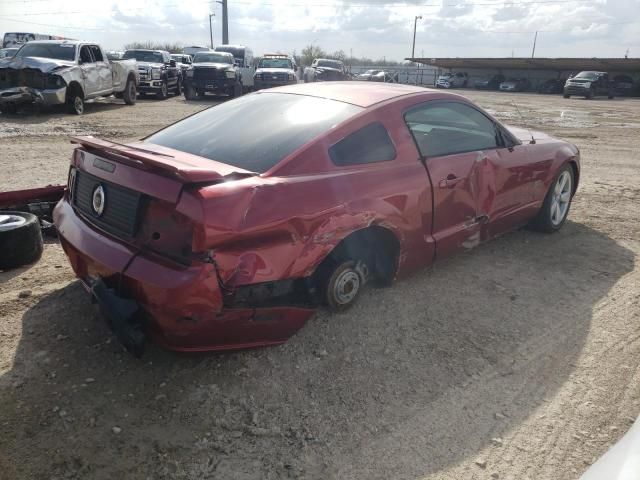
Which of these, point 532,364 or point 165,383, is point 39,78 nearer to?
point 165,383

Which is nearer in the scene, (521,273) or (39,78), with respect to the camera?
(521,273)

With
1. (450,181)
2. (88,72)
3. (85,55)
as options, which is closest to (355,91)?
(450,181)

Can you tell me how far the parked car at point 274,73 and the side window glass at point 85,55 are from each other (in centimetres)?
803

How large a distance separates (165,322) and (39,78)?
12.3m

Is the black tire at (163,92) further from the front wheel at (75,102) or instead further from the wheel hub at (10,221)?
the wheel hub at (10,221)

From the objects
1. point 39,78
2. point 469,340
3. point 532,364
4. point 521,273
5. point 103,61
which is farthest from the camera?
point 103,61

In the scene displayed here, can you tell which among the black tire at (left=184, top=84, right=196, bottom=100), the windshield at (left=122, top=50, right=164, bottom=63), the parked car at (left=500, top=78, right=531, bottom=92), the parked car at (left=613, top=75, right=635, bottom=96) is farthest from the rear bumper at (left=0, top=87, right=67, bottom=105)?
the parked car at (left=500, top=78, right=531, bottom=92)

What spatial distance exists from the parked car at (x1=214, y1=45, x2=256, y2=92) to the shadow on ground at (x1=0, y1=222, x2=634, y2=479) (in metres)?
19.9

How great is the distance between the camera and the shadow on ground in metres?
2.35

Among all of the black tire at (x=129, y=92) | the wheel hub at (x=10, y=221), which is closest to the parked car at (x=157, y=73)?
the black tire at (x=129, y=92)

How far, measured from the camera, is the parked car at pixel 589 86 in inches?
1251

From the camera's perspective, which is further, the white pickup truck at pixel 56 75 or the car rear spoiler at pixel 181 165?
the white pickup truck at pixel 56 75

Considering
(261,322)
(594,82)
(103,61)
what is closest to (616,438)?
(261,322)

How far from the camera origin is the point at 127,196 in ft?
9.16
